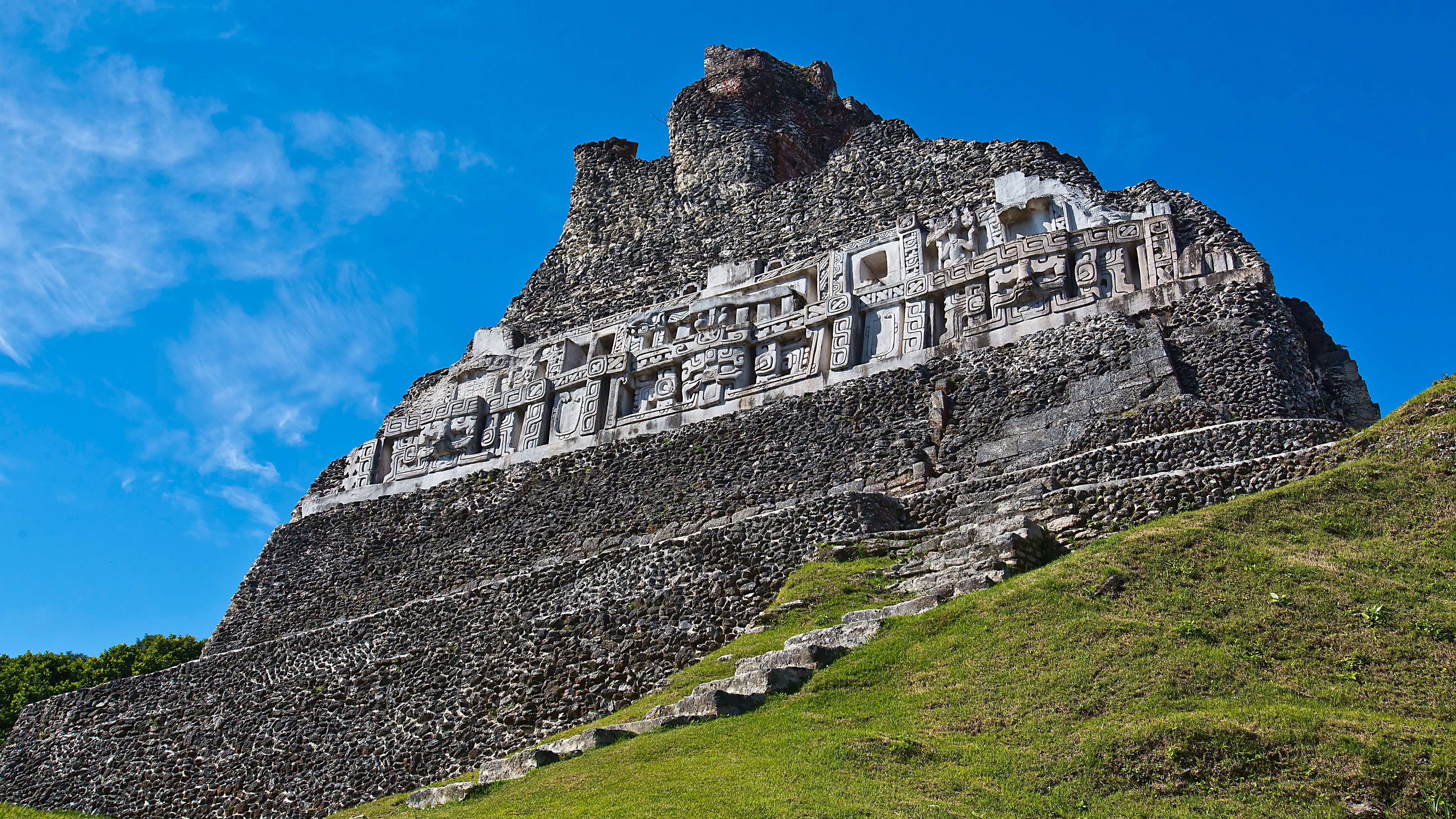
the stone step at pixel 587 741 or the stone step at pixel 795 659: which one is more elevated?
the stone step at pixel 795 659

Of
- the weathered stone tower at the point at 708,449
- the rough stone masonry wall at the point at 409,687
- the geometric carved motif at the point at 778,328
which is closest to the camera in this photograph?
the rough stone masonry wall at the point at 409,687

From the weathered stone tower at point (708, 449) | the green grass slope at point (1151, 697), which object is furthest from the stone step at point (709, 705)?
the weathered stone tower at point (708, 449)

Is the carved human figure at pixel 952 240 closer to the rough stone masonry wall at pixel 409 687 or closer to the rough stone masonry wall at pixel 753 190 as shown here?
the rough stone masonry wall at pixel 753 190

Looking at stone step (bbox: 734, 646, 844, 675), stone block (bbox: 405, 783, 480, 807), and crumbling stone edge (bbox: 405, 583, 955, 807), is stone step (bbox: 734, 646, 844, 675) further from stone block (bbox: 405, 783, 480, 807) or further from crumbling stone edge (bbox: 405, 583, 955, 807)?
stone block (bbox: 405, 783, 480, 807)

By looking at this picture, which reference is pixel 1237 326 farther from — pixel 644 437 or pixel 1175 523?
pixel 644 437

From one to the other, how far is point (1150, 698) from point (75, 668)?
83.2ft

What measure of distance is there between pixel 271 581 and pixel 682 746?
14.8 metres

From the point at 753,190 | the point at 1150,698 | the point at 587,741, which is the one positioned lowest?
the point at 587,741

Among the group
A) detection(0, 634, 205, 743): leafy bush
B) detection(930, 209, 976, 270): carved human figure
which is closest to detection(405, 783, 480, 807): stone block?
detection(930, 209, 976, 270): carved human figure

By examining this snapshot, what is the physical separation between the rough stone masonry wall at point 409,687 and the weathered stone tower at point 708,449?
0.05 meters

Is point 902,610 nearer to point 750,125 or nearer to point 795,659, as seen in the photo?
point 795,659

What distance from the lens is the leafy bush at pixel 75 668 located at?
24219 mm

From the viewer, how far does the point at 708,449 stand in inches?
737

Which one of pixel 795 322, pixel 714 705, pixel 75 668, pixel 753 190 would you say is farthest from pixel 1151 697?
pixel 75 668
